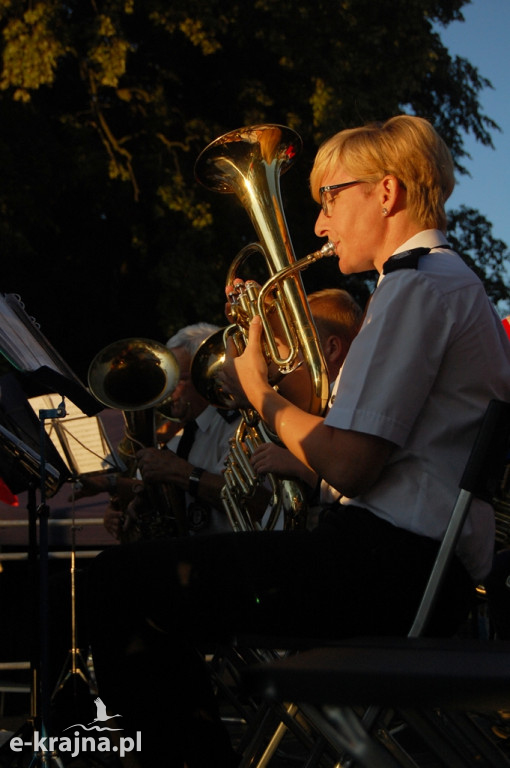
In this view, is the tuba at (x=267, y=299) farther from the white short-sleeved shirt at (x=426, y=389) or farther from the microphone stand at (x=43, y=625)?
the microphone stand at (x=43, y=625)

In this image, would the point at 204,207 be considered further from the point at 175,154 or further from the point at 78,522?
the point at 78,522

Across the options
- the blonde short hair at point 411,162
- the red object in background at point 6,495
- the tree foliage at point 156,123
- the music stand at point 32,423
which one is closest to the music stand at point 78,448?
the red object in background at point 6,495

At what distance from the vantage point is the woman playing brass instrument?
185 centimetres

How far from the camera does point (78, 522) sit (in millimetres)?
4574

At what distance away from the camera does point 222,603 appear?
1.86 metres

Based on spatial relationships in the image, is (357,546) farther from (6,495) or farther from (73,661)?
(73,661)

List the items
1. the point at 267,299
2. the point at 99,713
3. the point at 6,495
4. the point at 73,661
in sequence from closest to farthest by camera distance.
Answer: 1. the point at 267,299
2. the point at 6,495
3. the point at 99,713
4. the point at 73,661

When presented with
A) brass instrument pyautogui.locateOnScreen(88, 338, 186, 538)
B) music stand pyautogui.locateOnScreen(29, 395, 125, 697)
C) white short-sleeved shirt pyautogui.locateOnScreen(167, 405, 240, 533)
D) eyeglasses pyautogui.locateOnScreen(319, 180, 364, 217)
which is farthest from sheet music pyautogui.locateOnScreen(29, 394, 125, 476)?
eyeglasses pyautogui.locateOnScreen(319, 180, 364, 217)

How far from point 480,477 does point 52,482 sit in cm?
147

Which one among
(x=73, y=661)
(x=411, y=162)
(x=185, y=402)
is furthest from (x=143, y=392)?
(x=411, y=162)

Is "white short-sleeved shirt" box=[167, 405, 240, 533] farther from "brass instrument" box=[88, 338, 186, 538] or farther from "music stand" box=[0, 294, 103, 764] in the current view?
"music stand" box=[0, 294, 103, 764]

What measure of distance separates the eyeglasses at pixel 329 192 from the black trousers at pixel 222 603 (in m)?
0.81

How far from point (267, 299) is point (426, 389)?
0.78m

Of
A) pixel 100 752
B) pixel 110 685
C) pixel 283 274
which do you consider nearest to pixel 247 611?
pixel 110 685
